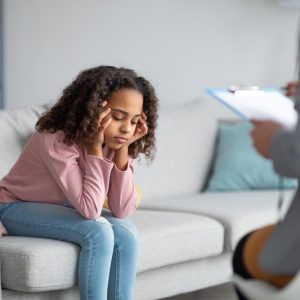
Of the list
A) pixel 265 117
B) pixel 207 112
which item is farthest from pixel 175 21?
pixel 265 117

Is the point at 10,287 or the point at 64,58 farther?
the point at 64,58

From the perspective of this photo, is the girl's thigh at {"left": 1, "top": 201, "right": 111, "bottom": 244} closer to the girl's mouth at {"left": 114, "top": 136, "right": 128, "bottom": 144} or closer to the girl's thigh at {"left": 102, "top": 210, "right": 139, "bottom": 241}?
the girl's thigh at {"left": 102, "top": 210, "right": 139, "bottom": 241}

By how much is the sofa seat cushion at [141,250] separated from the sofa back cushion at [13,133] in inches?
19.8

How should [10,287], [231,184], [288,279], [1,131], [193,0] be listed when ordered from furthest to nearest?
[193,0], [231,184], [1,131], [10,287], [288,279]

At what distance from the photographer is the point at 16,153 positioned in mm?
3424

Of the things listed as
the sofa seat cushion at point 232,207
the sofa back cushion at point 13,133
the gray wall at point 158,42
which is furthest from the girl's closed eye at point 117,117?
the gray wall at point 158,42

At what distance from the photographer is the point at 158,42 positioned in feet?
16.8

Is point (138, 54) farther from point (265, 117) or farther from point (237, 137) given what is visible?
point (265, 117)

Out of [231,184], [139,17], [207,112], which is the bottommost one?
[231,184]

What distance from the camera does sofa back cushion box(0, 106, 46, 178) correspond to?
3383mm

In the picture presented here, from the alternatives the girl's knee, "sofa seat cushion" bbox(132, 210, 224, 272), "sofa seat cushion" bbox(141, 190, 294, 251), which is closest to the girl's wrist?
the girl's knee

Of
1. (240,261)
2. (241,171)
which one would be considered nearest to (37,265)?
(240,261)

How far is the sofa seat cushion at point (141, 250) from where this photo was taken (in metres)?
2.79

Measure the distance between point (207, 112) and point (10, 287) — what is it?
177 cm
